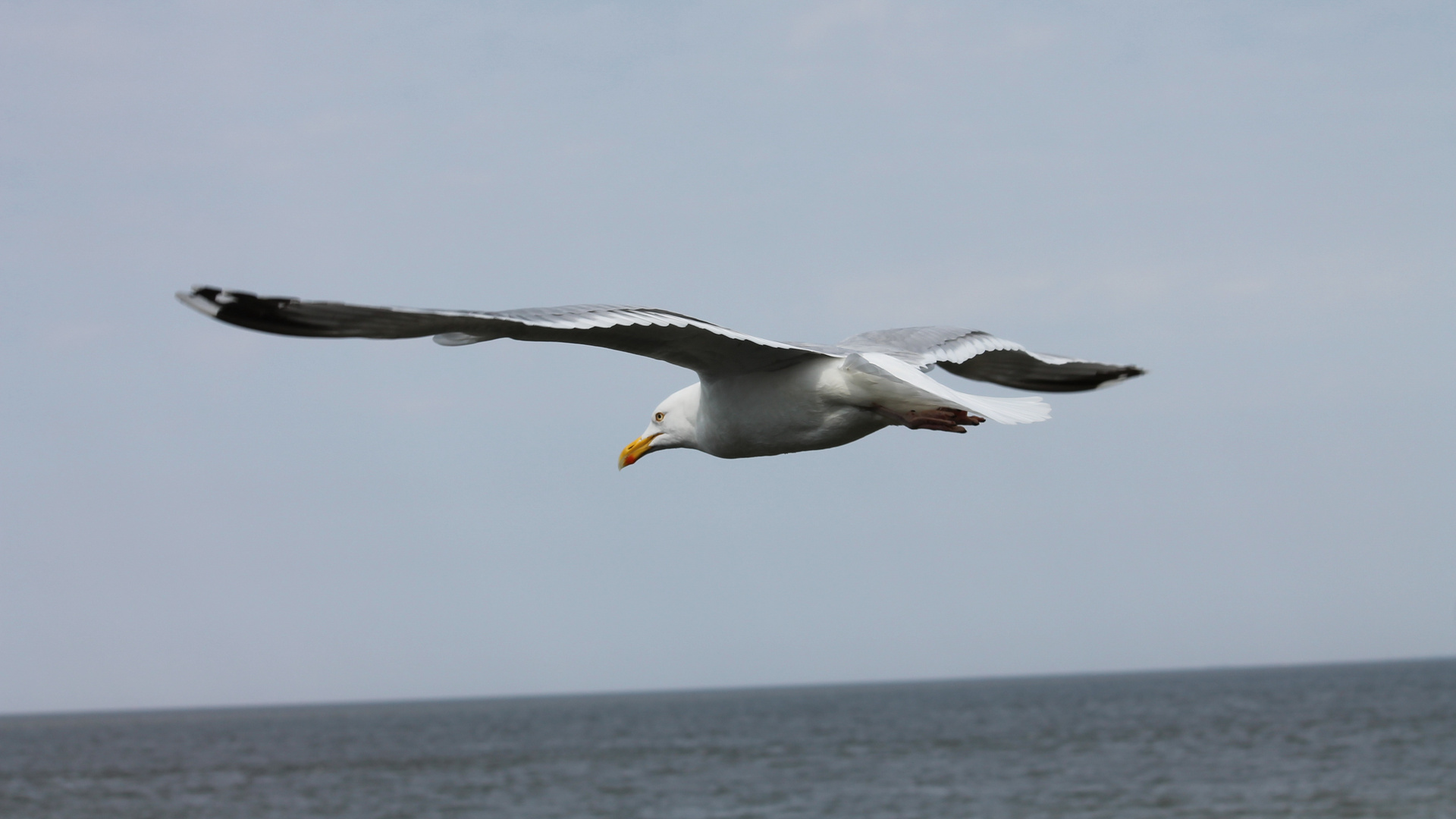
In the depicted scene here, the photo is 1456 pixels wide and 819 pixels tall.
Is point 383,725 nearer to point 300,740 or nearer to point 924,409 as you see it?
point 300,740

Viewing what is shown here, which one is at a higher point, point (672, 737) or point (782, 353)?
point (782, 353)

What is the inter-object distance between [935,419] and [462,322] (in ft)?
9.19

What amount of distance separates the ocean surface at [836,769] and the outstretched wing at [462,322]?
27.5 meters

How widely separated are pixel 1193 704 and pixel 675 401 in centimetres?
9771

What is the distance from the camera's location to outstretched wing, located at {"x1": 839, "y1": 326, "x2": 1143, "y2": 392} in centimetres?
732

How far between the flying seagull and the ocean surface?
25436mm

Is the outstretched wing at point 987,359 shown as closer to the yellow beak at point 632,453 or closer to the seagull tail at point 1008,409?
the seagull tail at point 1008,409

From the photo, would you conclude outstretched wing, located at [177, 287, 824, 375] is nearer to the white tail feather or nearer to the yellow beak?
the white tail feather

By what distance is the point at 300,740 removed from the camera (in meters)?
95.9

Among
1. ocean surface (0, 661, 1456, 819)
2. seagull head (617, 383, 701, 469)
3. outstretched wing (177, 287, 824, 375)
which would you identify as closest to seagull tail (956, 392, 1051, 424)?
outstretched wing (177, 287, 824, 375)

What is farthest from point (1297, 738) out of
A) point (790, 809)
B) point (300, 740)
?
point (300, 740)

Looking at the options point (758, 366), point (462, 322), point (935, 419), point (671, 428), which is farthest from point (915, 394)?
point (462, 322)

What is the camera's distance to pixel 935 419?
6559 mm

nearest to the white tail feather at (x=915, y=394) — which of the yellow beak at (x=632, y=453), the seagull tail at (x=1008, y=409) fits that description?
the seagull tail at (x=1008, y=409)
